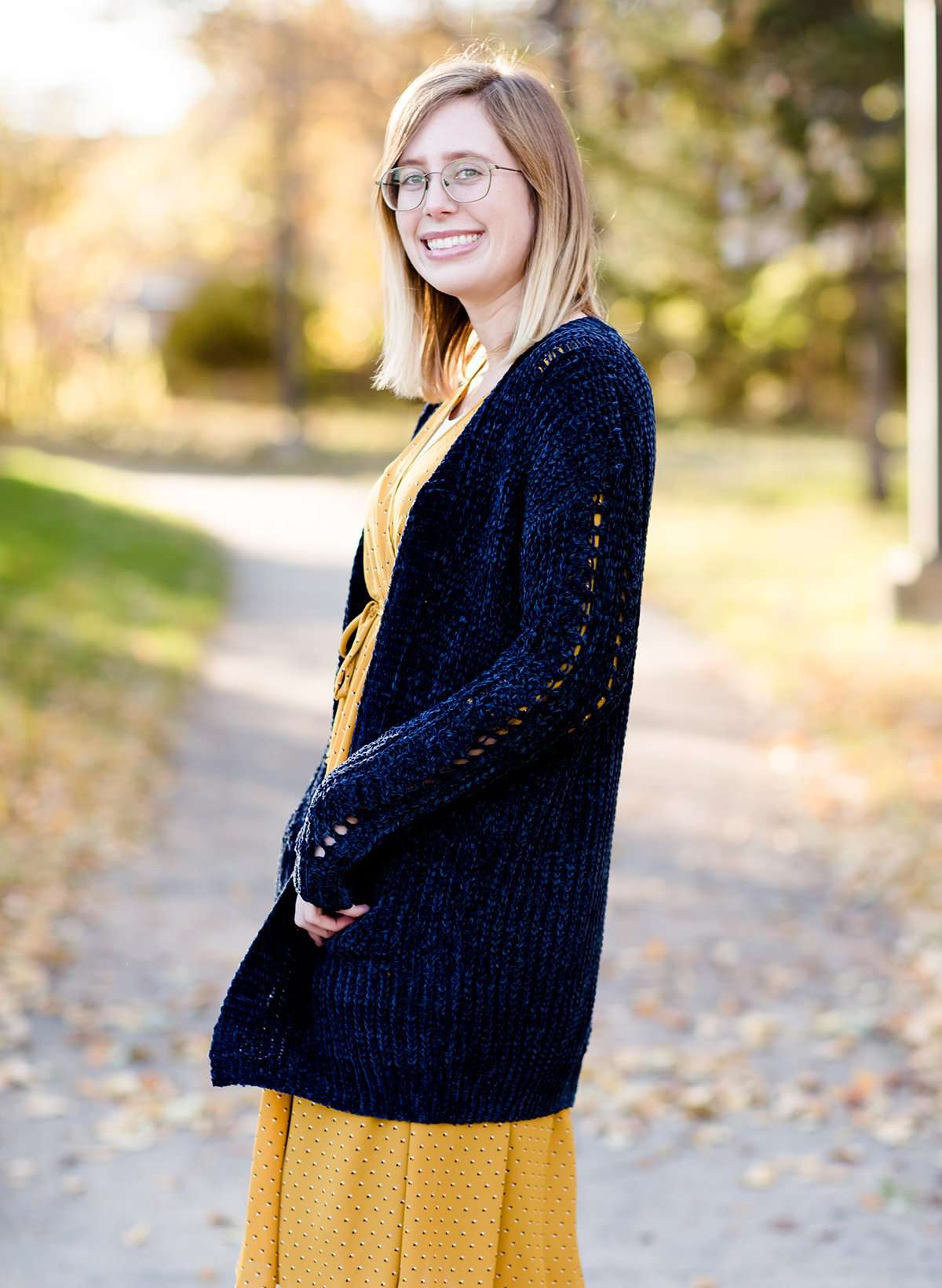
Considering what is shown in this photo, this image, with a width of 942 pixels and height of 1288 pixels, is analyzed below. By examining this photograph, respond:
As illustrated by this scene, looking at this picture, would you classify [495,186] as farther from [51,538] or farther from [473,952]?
[51,538]

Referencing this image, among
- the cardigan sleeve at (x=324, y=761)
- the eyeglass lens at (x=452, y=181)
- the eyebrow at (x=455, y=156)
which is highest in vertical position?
the eyebrow at (x=455, y=156)

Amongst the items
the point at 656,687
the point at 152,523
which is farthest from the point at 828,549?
the point at 152,523

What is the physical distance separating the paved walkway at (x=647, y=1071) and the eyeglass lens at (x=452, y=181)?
89.9 inches

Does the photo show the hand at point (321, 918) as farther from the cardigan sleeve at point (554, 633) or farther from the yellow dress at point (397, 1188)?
the yellow dress at point (397, 1188)

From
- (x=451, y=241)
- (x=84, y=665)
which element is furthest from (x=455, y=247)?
(x=84, y=665)

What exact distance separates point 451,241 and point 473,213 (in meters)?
0.05

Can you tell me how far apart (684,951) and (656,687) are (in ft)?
13.7

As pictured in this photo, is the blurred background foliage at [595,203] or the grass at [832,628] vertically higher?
the blurred background foliage at [595,203]

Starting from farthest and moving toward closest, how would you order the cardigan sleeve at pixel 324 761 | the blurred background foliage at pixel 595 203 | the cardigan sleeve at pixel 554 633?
the blurred background foliage at pixel 595 203
the cardigan sleeve at pixel 324 761
the cardigan sleeve at pixel 554 633

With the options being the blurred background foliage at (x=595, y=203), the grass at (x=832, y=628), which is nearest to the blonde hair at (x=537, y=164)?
the grass at (x=832, y=628)

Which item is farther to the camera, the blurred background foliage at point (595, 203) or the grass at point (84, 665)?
the blurred background foliage at point (595, 203)

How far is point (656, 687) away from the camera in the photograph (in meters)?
9.22

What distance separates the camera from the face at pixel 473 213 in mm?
1904

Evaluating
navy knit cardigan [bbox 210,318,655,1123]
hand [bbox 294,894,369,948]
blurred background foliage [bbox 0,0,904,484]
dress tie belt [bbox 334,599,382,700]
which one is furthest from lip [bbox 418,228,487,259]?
blurred background foliage [bbox 0,0,904,484]
